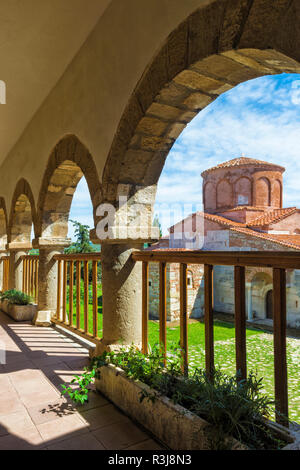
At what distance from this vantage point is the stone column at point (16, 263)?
6133 millimetres

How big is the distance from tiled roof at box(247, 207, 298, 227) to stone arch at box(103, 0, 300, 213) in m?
16.0

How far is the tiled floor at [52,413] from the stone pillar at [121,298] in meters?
0.46

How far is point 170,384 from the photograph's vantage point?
68.9 inches

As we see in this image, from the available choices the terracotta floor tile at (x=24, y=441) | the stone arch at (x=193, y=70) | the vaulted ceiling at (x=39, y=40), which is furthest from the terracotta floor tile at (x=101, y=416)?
the vaulted ceiling at (x=39, y=40)

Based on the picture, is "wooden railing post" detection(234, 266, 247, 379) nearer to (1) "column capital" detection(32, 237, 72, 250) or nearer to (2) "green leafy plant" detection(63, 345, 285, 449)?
(2) "green leafy plant" detection(63, 345, 285, 449)

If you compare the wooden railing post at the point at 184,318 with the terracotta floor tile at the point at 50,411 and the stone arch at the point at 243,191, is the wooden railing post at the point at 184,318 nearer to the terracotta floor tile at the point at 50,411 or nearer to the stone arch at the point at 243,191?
the terracotta floor tile at the point at 50,411

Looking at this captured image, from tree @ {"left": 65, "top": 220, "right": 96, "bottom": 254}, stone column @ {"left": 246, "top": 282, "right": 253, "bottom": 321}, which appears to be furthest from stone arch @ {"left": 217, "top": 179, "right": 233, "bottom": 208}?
tree @ {"left": 65, "top": 220, "right": 96, "bottom": 254}

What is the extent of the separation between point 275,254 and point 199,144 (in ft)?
90.1

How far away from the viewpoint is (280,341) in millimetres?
1428

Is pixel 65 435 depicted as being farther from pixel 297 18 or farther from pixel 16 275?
pixel 16 275

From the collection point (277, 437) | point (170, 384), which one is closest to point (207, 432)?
point (277, 437)

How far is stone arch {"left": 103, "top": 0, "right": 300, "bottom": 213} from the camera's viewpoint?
1.35m

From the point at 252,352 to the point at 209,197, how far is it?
40.4ft

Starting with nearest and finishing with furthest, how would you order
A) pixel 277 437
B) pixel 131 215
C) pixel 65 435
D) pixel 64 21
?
pixel 277 437 < pixel 65 435 < pixel 131 215 < pixel 64 21
